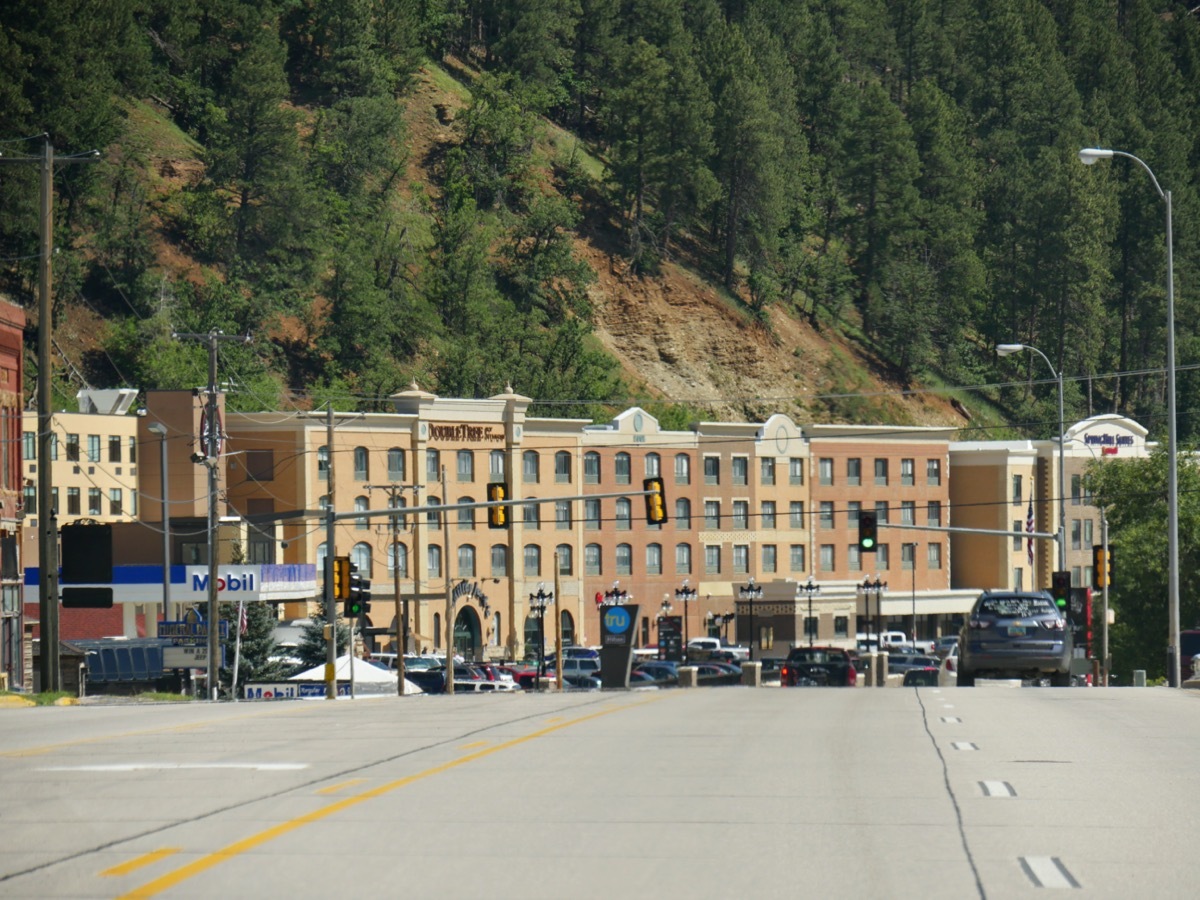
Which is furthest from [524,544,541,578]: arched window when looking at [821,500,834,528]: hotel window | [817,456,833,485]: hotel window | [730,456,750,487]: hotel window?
[817,456,833,485]: hotel window

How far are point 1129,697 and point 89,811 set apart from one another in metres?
21.0

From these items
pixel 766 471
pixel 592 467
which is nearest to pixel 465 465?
pixel 592 467

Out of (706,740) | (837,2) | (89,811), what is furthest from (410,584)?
(837,2)

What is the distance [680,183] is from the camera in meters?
138

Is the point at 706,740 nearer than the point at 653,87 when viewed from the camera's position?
Yes

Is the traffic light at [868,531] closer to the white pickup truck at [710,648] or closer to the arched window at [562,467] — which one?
the white pickup truck at [710,648]

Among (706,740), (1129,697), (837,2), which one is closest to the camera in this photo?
(706,740)

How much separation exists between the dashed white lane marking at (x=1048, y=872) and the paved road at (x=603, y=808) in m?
0.03

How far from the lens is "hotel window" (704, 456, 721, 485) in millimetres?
108812

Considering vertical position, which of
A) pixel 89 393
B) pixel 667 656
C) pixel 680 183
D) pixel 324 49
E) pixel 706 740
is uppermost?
pixel 324 49

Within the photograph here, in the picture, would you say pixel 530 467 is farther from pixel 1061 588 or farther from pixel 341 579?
pixel 341 579

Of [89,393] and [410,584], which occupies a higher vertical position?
[89,393]

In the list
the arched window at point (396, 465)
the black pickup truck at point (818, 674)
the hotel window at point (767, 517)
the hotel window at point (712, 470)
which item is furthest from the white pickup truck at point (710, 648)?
the black pickup truck at point (818, 674)

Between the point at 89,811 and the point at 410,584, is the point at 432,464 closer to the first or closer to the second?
the point at 410,584
